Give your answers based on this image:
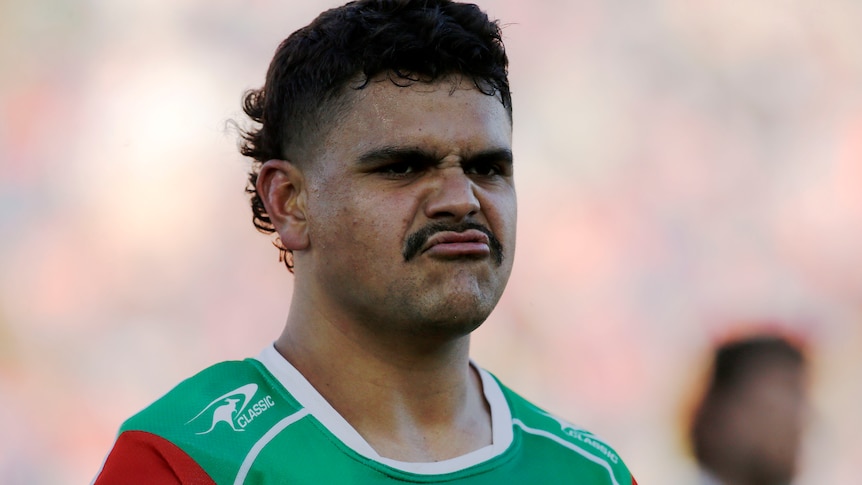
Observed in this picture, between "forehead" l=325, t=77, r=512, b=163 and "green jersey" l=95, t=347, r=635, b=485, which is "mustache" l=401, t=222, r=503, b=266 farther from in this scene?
"green jersey" l=95, t=347, r=635, b=485

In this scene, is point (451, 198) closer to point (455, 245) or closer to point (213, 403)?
point (455, 245)

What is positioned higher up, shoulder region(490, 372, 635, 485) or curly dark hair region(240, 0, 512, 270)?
curly dark hair region(240, 0, 512, 270)

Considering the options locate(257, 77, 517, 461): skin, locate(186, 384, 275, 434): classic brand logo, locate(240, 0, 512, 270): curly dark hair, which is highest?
locate(240, 0, 512, 270): curly dark hair

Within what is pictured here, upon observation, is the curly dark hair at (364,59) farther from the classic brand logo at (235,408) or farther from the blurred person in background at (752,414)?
the blurred person in background at (752,414)

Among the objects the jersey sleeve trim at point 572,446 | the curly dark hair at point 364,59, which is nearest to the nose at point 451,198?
the curly dark hair at point 364,59

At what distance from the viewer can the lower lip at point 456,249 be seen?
2.69m

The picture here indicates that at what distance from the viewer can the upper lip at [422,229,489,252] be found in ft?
8.84

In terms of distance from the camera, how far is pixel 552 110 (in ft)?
19.0

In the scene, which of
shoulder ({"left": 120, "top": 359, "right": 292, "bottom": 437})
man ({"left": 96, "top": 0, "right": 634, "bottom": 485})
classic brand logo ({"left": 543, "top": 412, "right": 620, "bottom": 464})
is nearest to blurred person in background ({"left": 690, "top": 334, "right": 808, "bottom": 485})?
classic brand logo ({"left": 543, "top": 412, "right": 620, "bottom": 464})

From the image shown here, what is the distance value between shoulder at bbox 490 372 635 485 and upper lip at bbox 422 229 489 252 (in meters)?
0.68

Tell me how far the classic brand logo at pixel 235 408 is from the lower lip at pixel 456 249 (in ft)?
1.93

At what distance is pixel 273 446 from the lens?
264 centimetres

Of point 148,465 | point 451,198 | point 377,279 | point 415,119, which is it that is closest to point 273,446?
point 148,465

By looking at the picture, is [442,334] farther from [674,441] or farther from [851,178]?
[851,178]
